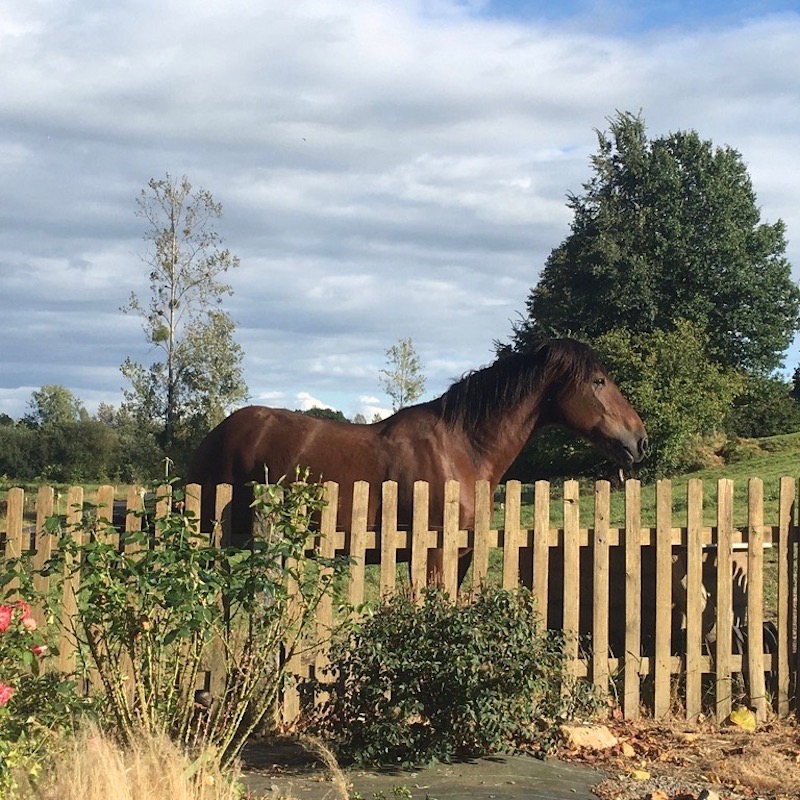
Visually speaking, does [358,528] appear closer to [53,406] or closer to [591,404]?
[591,404]

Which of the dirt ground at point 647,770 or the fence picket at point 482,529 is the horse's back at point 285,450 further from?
the dirt ground at point 647,770

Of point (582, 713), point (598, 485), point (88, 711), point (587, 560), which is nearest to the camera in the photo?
point (88, 711)

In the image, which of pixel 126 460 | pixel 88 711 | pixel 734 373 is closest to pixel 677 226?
pixel 734 373

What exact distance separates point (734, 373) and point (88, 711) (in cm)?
3248

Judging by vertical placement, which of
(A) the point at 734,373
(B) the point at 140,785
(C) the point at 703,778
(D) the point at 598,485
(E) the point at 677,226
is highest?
(E) the point at 677,226

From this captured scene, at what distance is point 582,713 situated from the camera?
5.88 metres

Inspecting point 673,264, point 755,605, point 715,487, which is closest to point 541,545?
point 755,605

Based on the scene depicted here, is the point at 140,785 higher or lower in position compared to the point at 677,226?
lower

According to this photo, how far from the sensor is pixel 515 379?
25.5ft

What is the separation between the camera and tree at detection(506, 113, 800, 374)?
1448 inches

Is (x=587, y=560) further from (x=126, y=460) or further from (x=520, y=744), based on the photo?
(x=126, y=460)

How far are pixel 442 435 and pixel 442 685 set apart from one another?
2.72m

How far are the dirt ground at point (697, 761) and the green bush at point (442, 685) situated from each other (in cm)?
48

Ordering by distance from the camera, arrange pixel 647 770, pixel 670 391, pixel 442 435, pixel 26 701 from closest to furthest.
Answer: pixel 26 701 → pixel 647 770 → pixel 442 435 → pixel 670 391
